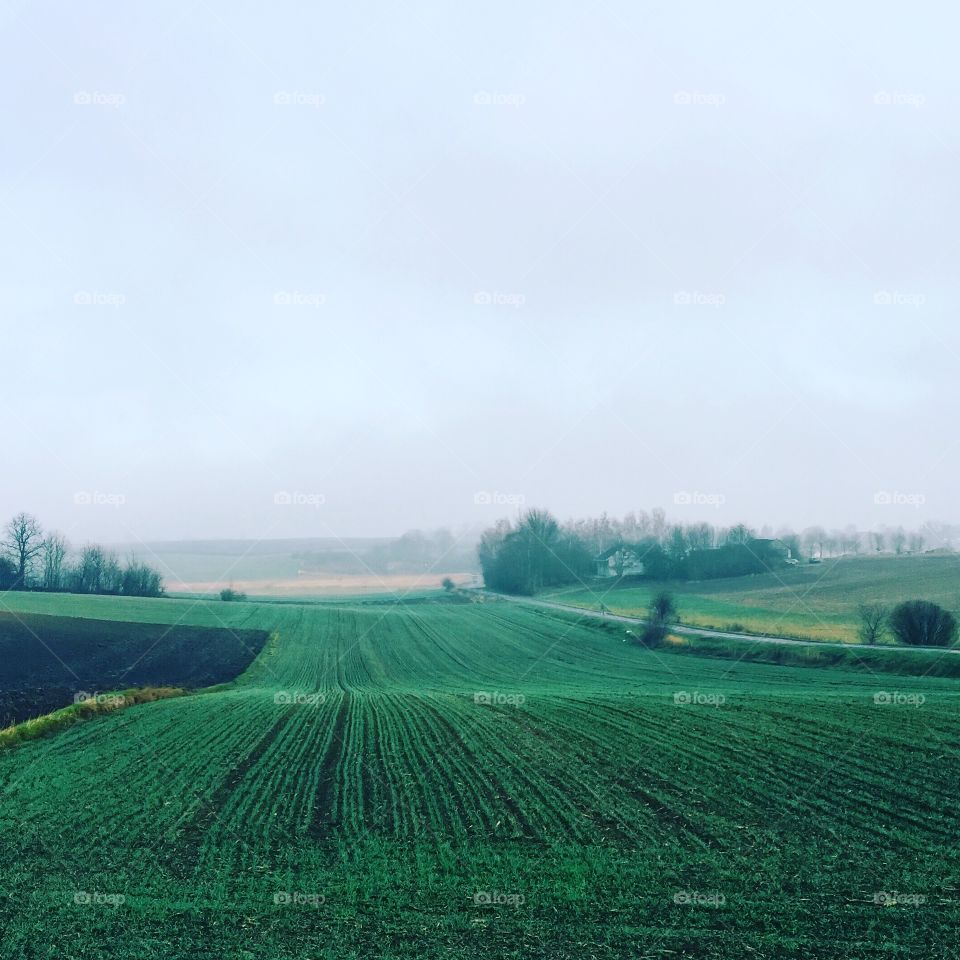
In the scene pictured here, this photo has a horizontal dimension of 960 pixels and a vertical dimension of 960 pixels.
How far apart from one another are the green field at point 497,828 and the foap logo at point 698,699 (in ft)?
0.64

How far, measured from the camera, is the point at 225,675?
4028cm

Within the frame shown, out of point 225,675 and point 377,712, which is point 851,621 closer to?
point 377,712

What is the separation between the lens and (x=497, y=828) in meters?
15.4

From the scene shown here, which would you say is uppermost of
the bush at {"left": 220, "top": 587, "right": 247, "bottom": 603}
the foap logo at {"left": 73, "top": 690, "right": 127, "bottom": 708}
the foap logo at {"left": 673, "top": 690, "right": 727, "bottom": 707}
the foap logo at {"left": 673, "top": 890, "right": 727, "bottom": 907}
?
the foap logo at {"left": 673, "top": 890, "right": 727, "bottom": 907}

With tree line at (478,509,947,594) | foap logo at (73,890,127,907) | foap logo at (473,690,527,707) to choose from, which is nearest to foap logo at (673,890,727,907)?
foap logo at (73,890,127,907)

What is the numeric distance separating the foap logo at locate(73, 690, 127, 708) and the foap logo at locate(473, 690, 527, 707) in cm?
1497

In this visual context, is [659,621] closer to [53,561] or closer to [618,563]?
[618,563]

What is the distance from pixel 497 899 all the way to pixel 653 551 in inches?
3101

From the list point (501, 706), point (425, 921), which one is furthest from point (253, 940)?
point (501, 706)

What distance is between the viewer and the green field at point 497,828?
11289 mm

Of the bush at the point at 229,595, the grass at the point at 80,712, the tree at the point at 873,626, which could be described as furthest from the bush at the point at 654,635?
the bush at the point at 229,595

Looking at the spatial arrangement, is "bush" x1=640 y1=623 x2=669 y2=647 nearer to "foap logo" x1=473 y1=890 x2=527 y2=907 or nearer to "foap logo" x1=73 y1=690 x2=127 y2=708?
"foap logo" x1=73 y1=690 x2=127 y2=708

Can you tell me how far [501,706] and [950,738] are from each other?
14.4 meters

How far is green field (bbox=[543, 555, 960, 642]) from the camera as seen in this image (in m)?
49.7
